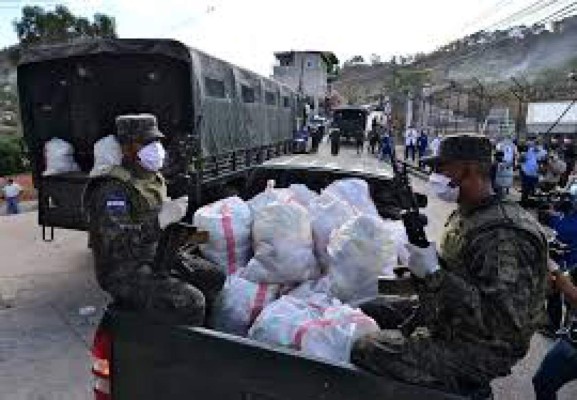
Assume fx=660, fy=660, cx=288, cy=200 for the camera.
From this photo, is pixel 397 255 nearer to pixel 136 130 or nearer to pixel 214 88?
pixel 136 130

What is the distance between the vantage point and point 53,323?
6.06 meters

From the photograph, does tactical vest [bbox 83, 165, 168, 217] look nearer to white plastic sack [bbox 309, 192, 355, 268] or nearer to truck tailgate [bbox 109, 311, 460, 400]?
truck tailgate [bbox 109, 311, 460, 400]

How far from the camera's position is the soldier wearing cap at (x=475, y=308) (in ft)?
7.07

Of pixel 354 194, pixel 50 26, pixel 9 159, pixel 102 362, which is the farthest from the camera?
pixel 50 26

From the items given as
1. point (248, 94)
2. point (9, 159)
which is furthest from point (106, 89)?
point (9, 159)

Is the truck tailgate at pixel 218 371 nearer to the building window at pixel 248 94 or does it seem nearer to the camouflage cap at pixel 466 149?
the camouflage cap at pixel 466 149

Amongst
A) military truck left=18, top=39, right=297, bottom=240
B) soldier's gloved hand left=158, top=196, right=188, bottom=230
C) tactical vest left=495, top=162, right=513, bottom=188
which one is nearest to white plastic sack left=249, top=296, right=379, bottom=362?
soldier's gloved hand left=158, top=196, right=188, bottom=230

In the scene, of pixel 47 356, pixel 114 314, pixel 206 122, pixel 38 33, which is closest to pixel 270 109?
pixel 206 122

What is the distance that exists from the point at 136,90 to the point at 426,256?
662 cm

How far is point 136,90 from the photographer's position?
8164 mm

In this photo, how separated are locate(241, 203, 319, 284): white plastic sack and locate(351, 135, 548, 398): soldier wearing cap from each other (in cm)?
106

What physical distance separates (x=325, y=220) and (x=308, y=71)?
56.1 meters

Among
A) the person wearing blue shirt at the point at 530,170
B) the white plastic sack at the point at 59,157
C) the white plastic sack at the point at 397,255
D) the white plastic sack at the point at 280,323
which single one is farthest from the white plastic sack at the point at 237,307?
the person wearing blue shirt at the point at 530,170

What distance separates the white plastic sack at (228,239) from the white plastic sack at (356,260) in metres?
0.52
